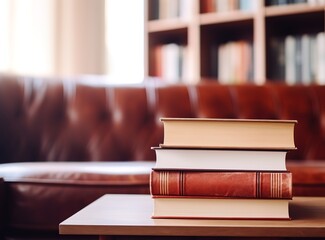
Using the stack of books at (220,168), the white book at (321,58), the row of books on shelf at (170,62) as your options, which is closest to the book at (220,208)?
the stack of books at (220,168)

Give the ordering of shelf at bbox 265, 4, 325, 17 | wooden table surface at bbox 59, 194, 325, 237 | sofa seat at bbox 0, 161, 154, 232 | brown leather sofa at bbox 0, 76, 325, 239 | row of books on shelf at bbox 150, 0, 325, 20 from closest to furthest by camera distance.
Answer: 1. wooden table surface at bbox 59, 194, 325, 237
2. sofa seat at bbox 0, 161, 154, 232
3. brown leather sofa at bbox 0, 76, 325, 239
4. shelf at bbox 265, 4, 325, 17
5. row of books on shelf at bbox 150, 0, 325, 20

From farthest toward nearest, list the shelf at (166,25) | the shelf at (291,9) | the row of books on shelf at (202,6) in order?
1. the shelf at (166,25)
2. the row of books on shelf at (202,6)
3. the shelf at (291,9)

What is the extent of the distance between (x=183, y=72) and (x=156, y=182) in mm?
1789

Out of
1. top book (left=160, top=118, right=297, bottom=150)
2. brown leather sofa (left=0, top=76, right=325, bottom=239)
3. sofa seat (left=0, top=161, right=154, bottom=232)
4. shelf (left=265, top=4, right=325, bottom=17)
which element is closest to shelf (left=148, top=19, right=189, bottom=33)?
shelf (left=265, top=4, right=325, bottom=17)

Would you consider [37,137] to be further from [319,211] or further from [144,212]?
[319,211]

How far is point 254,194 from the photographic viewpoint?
67cm

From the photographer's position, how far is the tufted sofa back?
1749 millimetres

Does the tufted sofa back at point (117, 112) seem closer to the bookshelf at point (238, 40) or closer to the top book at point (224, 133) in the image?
the bookshelf at point (238, 40)

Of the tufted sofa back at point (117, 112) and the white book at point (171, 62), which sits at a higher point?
the white book at point (171, 62)

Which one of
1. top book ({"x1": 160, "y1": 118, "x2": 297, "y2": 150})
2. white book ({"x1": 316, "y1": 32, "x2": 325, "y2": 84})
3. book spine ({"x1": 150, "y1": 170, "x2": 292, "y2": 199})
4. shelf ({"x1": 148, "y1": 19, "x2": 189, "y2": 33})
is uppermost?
shelf ({"x1": 148, "y1": 19, "x2": 189, "y2": 33})

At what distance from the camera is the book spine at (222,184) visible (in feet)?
2.18

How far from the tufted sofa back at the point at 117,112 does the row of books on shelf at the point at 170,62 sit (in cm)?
54

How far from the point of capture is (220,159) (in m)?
0.68

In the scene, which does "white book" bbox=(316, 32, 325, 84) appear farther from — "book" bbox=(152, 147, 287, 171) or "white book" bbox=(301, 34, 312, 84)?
"book" bbox=(152, 147, 287, 171)
